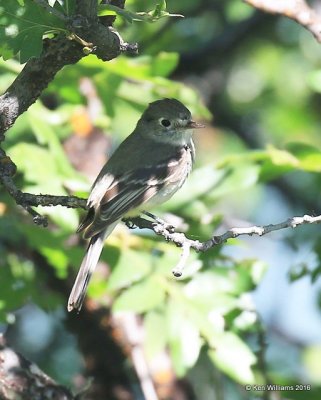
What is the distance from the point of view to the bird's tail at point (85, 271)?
418cm

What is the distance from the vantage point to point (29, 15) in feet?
10.3

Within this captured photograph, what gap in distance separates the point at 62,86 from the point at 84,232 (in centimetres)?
98

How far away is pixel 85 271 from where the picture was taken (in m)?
4.39

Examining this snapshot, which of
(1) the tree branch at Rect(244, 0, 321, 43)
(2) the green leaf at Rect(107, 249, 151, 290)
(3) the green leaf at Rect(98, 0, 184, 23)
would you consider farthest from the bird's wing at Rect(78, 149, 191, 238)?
(3) the green leaf at Rect(98, 0, 184, 23)

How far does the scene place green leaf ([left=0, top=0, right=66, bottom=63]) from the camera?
10.1ft

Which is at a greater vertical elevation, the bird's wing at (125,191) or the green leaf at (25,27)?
the green leaf at (25,27)

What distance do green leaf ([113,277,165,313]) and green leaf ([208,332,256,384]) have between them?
370 mm

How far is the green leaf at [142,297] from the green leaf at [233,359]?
1.22ft

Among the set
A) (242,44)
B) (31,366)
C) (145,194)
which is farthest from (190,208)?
(242,44)

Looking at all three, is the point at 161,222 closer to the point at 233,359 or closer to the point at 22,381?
the point at 233,359

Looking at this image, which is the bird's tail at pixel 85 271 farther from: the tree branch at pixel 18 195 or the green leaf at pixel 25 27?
the green leaf at pixel 25 27

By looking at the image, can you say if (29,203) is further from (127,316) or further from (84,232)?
(127,316)

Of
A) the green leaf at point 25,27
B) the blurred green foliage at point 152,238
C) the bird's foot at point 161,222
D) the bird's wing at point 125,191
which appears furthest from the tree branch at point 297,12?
the green leaf at point 25,27

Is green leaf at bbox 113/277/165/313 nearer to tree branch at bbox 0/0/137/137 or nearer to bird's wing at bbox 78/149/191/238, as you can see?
bird's wing at bbox 78/149/191/238
